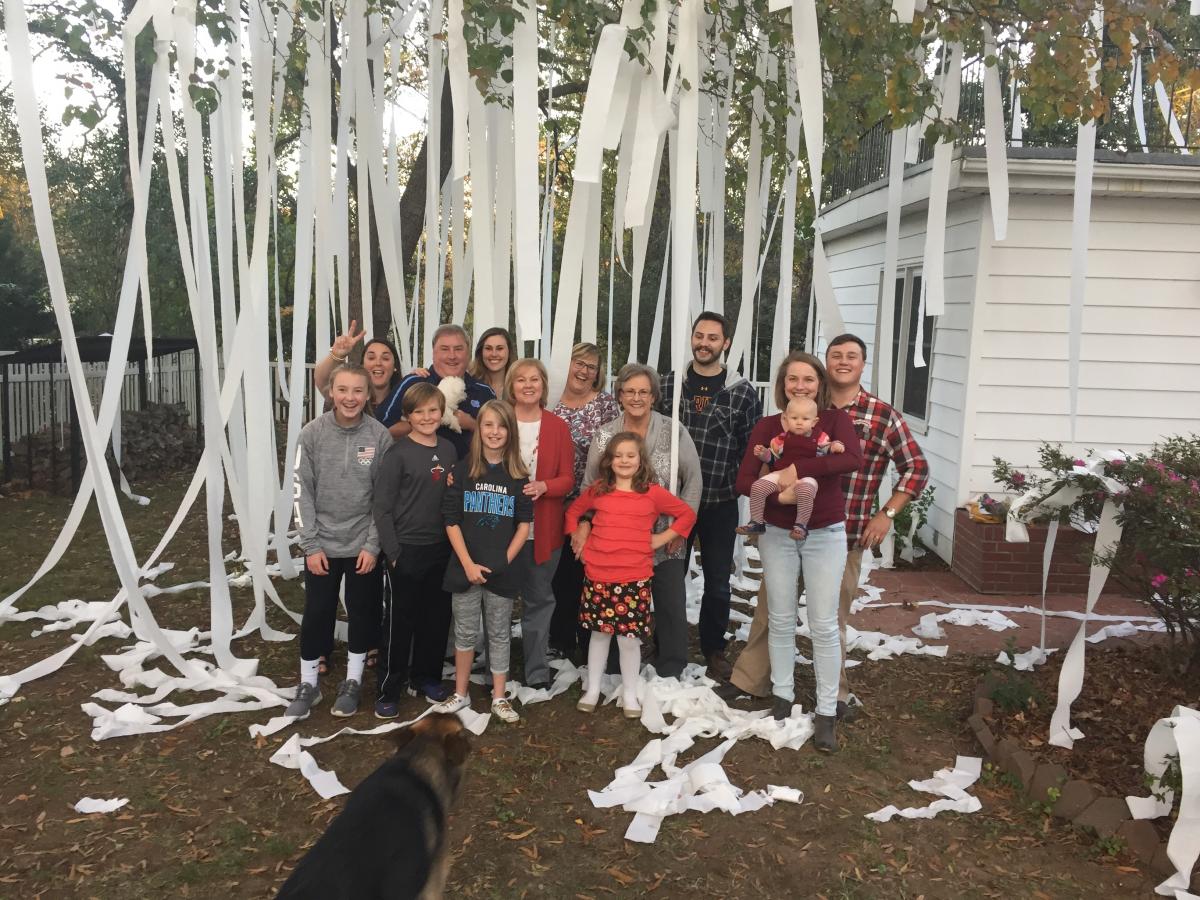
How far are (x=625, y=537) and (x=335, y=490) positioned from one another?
1102 mm

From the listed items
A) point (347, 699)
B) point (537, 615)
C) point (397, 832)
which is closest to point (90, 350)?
point (347, 699)

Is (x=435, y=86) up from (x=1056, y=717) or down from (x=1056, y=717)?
up

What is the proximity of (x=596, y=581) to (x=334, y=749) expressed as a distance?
3.63ft

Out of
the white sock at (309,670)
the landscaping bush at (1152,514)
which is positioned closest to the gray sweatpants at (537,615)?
the white sock at (309,670)

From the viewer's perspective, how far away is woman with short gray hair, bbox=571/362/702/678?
3535 mm

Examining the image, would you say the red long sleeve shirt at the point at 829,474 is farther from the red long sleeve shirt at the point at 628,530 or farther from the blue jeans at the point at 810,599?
the red long sleeve shirt at the point at 628,530

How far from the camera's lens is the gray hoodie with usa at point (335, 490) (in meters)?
3.42

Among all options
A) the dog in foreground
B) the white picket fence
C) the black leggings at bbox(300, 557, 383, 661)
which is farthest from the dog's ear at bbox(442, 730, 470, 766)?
the white picket fence

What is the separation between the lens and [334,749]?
321 cm

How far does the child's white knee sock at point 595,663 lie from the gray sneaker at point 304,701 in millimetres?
1046

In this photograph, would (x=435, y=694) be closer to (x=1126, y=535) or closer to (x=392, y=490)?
(x=392, y=490)

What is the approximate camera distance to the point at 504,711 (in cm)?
348

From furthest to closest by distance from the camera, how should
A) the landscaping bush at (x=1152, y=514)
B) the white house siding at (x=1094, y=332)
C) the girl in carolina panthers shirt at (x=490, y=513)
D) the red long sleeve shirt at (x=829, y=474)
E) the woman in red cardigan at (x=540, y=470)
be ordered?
1. the white house siding at (x=1094, y=332)
2. the woman in red cardigan at (x=540, y=470)
3. the girl in carolina panthers shirt at (x=490, y=513)
4. the red long sleeve shirt at (x=829, y=474)
5. the landscaping bush at (x=1152, y=514)

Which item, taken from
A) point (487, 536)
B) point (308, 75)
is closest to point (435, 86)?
point (308, 75)
